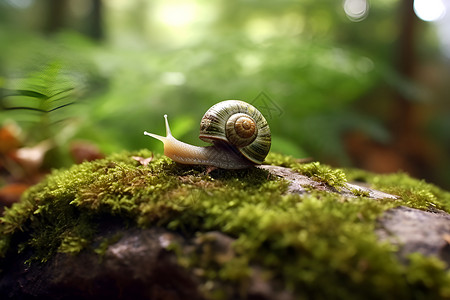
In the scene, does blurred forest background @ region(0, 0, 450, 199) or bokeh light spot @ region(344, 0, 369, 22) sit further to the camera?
bokeh light spot @ region(344, 0, 369, 22)

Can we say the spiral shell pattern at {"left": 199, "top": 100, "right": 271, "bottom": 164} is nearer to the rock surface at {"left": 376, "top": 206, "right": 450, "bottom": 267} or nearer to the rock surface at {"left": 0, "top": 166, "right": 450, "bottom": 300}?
the rock surface at {"left": 0, "top": 166, "right": 450, "bottom": 300}

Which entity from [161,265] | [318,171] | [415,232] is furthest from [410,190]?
[161,265]

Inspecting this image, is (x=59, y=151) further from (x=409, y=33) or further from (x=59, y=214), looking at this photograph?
(x=409, y=33)

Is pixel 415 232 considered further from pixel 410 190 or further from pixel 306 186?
pixel 410 190

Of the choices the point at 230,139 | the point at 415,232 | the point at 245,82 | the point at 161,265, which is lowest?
the point at 161,265

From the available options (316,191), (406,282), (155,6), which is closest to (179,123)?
(316,191)

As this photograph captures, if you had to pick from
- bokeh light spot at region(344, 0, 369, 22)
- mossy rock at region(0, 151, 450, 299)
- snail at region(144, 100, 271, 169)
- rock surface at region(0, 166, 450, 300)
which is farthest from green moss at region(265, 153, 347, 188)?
bokeh light spot at region(344, 0, 369, 22)

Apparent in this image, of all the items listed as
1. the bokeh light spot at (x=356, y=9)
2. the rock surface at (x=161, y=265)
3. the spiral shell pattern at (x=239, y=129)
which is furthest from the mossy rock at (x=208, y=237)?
the bokeh light spot at (x=356, y=9)

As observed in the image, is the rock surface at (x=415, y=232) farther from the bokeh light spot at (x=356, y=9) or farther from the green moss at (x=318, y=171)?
the bokeh light spot at (x=356, y=9)
